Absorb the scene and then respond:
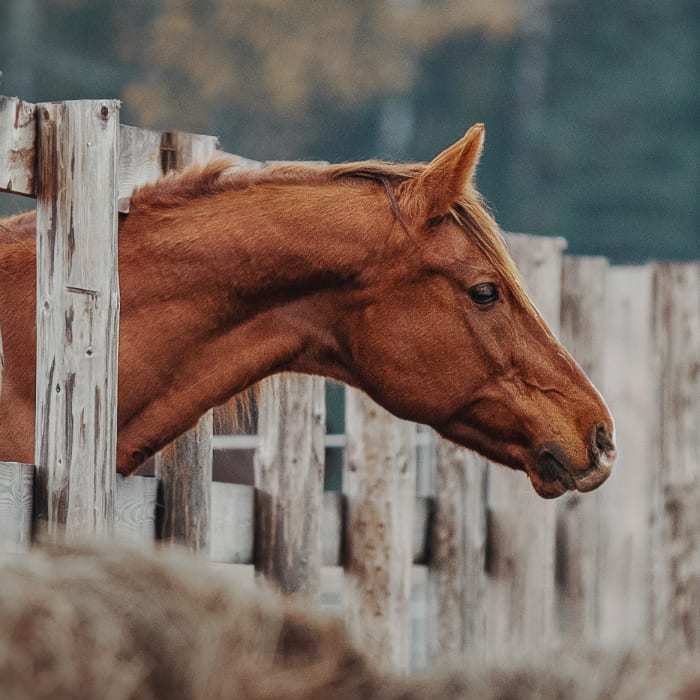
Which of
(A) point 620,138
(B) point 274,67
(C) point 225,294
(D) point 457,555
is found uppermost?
(B) point 274,67

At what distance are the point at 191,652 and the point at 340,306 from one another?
2401 mm

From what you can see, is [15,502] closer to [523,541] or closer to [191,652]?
[191,652]

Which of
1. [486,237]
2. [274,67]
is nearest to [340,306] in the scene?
[486,237]

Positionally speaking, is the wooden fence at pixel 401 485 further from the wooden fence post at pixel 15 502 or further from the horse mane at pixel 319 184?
the horse mane at pixel 319 184

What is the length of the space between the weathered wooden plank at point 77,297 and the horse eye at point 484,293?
1.08 metres

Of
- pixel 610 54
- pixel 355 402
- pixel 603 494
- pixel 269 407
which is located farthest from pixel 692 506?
pixel 610 54

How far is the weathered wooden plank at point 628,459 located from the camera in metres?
5.93

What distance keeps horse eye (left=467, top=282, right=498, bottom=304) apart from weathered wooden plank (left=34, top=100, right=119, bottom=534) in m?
1.08

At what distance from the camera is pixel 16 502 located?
9.77 ft

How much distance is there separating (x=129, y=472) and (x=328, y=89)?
24713 millimetres

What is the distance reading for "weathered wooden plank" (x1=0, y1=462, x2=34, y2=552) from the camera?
295 centimetres

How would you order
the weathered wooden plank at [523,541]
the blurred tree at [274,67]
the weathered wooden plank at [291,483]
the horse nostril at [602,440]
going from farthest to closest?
1. the blurred tree at [274,67]
2. the weathered wooden plank at [523,541]
3. the weathered wooden plank at [291,483]
4. the horse nostril at [602,440]

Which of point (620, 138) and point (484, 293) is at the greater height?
point (620, 138)

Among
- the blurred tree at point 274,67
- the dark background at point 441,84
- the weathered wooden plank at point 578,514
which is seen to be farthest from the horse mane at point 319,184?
the blurred tree at point 274,67
